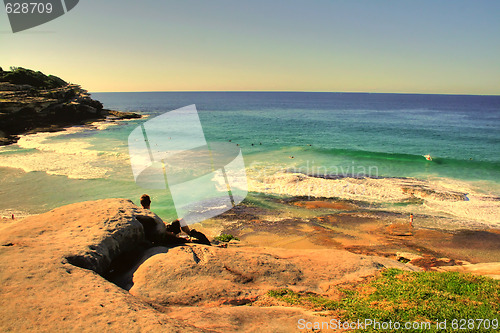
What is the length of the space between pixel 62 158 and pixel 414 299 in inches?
1268

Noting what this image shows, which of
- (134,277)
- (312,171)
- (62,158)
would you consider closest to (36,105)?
(62,158)

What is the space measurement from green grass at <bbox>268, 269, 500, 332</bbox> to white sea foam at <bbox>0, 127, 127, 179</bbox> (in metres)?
22.2

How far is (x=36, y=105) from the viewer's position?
47250 millimetres

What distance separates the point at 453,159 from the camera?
105 ft

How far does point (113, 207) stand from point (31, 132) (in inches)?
1814

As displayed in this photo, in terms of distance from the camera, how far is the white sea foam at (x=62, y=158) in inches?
985

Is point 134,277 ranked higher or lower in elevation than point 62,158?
higher

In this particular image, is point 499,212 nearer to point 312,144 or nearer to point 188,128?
point 312,144

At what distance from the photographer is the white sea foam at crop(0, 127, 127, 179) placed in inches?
985

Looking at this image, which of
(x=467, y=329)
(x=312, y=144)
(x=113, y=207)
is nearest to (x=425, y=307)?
(x=467, y=329)

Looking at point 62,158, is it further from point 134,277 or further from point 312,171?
point 134,277

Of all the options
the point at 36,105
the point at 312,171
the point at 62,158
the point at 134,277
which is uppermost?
the point at 36,105

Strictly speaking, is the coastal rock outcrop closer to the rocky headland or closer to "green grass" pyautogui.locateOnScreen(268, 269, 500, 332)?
"green grass" pyautogui.locateOnScreen(268, 269, 500, 332)

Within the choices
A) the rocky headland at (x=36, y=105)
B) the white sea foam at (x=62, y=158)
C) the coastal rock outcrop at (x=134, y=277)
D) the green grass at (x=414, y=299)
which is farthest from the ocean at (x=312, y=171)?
the green grass at (x=414, y=299)
